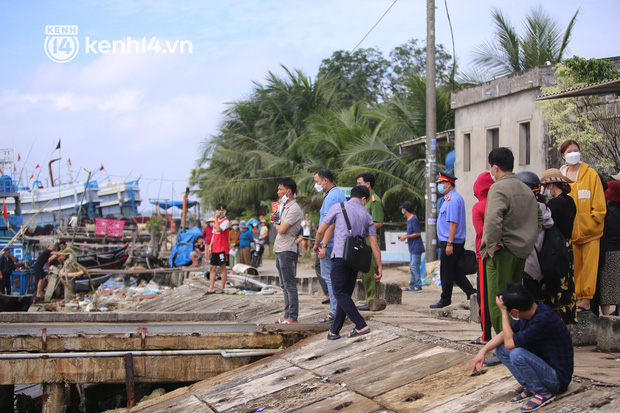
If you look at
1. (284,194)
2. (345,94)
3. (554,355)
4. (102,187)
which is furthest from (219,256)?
(102,187)

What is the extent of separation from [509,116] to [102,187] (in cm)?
5775

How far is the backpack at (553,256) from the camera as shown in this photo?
5.63 meters

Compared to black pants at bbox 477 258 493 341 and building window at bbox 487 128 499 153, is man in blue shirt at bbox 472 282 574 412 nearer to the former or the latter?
black pants at bbox 477 258 493 341

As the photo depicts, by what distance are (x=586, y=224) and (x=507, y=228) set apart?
62.1 inches

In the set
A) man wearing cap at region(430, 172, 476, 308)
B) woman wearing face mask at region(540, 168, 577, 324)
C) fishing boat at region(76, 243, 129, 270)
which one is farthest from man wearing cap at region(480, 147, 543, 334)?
fishing boat at region(76, 243, 129, 270)

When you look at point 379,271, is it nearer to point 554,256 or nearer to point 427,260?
point 554,256

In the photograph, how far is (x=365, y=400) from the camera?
548 cm

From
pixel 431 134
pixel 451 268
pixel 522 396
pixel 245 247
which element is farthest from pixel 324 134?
pixel 522 396

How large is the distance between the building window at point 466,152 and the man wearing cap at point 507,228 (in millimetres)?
14365

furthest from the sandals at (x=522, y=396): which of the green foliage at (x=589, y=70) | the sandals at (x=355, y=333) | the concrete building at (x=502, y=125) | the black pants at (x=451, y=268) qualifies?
the concrete building at (x=502, y=125)

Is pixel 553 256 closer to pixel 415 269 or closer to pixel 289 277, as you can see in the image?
pixel 289 277

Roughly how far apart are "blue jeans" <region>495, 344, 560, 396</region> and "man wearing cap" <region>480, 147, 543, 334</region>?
994 millimetres

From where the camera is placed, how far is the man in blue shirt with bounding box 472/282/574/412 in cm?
443

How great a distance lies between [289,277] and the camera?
328 inches
